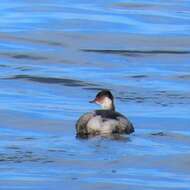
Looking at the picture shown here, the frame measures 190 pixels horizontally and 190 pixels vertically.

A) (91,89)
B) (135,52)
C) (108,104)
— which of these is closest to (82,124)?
(108,104)

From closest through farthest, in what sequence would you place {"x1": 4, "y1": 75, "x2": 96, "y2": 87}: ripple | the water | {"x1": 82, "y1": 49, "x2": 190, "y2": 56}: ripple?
the water < {"x1": 4, "y1": 75, "x2": 96, "y2": 87}: ripple < {"x1": 82, "y1": 49, "x2": 190, "y2": 56}: ripple

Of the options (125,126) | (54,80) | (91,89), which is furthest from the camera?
(54,80)

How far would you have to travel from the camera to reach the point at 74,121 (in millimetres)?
19250

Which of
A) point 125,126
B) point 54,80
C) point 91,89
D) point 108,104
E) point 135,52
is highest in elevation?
point 135,52

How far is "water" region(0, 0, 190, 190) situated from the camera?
15.7 metres

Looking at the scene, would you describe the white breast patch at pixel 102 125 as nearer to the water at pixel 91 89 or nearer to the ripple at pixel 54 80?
the water at pixel 91 89

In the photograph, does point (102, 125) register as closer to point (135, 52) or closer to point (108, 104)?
point (108, 104)

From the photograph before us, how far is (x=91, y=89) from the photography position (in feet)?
74.0

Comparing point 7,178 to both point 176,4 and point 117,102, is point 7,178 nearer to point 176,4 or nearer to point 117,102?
point 117,102

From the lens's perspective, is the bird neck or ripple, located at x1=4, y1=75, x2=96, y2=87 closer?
the bird neck

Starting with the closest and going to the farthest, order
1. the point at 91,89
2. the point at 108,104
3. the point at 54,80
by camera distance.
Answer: the point at 108,104 → the point at 91,89 → the point at 54,80

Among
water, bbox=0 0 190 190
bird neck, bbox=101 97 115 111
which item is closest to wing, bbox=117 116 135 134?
water, bbox=0 0 190 190

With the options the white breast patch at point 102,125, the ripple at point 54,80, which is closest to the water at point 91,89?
the ripple at point 54,80

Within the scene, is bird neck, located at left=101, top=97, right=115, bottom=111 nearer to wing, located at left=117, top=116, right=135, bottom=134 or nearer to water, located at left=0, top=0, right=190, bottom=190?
water, located at left=0, top=0, right=190, bottom=190
